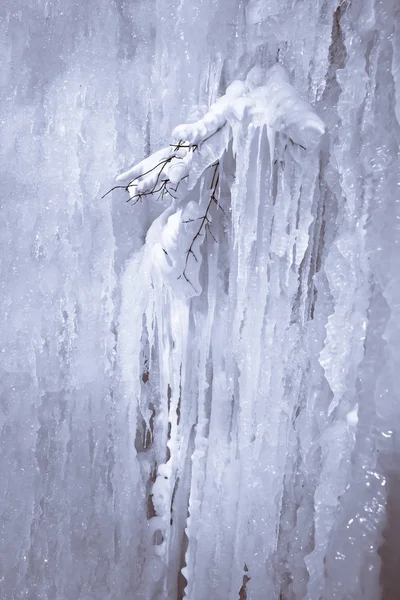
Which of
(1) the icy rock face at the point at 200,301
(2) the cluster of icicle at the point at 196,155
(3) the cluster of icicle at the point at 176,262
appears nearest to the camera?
(1) the icy rock face at the point at 200,301

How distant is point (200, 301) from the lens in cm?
252

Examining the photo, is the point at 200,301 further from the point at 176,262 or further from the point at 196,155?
the point at 196,155

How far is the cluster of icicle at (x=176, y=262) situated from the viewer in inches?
82.4

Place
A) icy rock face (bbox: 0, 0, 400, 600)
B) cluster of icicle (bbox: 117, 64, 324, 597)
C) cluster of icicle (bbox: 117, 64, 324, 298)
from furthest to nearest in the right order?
cluster of icicle (bbox: 117, 64, 324, 597) < cluster of icicle (bbox: 117, 64, 324, 298) < icy rock face (bbox: 0, 0, 400, 600)

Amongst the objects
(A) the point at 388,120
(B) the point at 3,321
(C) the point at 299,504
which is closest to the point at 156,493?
(C) the point at 299,504

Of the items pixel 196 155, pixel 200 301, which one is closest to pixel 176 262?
pixel 200 301

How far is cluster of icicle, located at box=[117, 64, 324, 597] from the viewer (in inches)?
82.4

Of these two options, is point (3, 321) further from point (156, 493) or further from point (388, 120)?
point (388, 120)

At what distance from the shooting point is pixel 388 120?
1699mm

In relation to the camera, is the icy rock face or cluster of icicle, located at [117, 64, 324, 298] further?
cluster of icicle, located at [117, 64, 324, 298]

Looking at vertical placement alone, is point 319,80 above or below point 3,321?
above

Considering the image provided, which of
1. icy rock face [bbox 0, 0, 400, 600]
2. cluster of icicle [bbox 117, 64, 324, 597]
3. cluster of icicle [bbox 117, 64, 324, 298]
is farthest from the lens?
cluster of icicle [bbox 117, 64, 324, 597]

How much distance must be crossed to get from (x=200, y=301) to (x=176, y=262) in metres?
0.21

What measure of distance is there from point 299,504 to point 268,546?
0.20 metres
